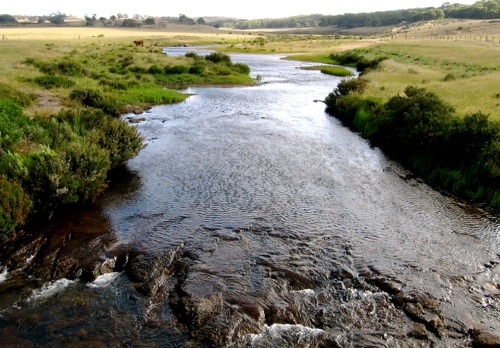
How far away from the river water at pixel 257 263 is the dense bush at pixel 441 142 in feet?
3.98

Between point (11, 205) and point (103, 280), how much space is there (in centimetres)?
399

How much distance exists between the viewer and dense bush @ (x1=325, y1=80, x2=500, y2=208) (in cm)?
1686

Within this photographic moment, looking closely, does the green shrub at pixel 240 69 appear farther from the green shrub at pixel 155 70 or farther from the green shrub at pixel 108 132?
the green shrub at pixel 108 132

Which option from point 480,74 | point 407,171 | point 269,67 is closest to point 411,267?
point 407,171

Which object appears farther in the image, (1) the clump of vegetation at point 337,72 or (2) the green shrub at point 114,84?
(1) the clump of vegetation at point 337,72

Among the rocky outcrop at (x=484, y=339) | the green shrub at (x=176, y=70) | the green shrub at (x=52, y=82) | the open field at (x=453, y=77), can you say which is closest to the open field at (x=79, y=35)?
the green shrub at (x=176, y=70)

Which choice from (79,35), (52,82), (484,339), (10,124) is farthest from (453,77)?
(79,35)

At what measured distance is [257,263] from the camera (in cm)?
1154

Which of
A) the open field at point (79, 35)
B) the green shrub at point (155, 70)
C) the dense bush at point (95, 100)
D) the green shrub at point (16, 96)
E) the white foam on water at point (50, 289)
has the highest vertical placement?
the green shrub at point (16, 96)

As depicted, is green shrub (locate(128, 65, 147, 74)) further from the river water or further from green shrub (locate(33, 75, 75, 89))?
the river water

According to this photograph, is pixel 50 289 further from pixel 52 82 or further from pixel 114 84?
pixel 114 84

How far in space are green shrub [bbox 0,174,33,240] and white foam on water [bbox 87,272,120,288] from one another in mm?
3378

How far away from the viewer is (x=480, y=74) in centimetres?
3944

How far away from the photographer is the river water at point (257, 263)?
29.7ft
